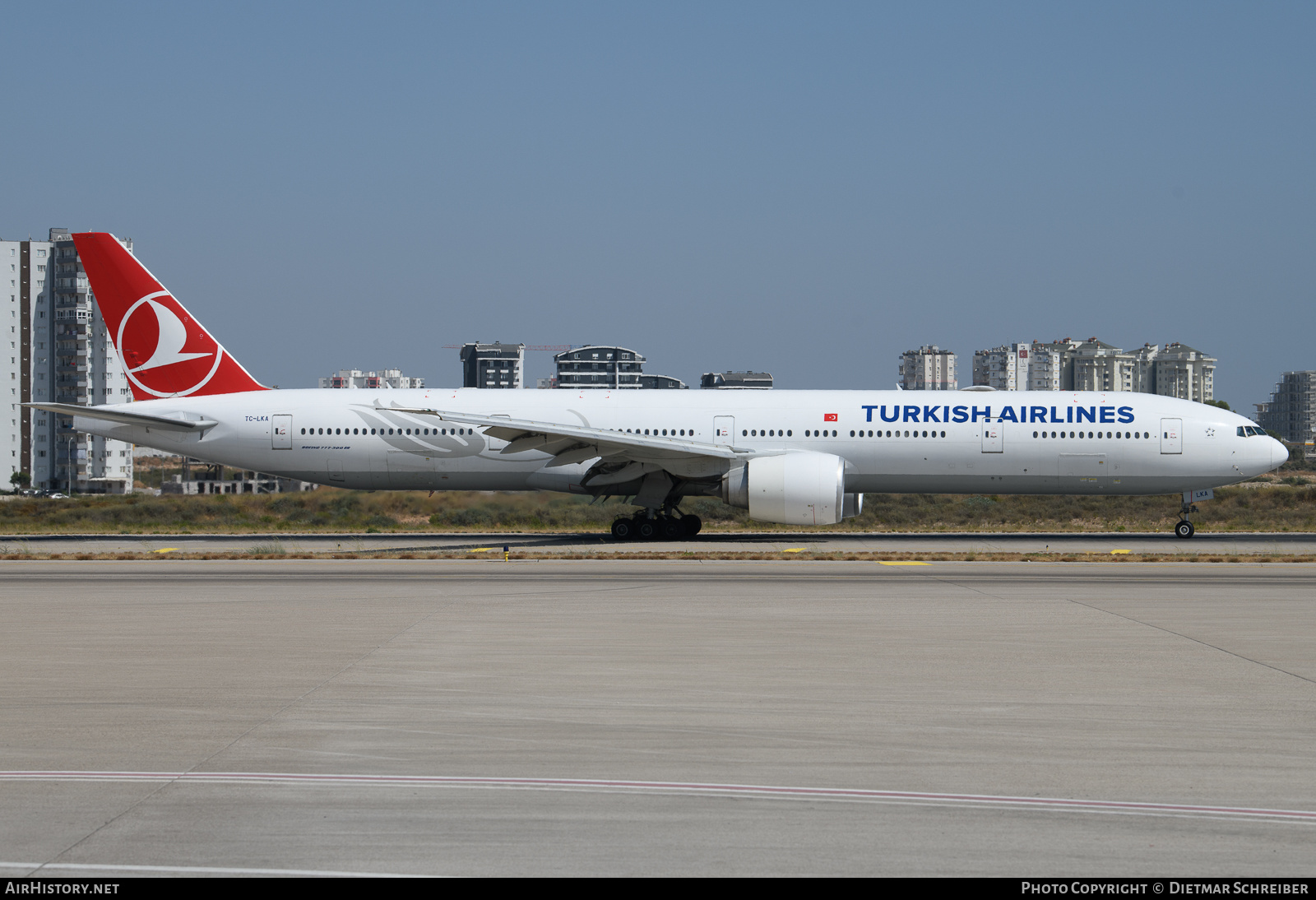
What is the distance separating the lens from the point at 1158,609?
15242 millimetres

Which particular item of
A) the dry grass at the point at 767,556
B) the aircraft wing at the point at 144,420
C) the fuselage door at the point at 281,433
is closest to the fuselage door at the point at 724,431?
the dry grass at the point at 767,556

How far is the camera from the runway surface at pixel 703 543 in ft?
83.4

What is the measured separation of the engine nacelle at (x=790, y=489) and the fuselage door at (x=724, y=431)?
216 centimetres

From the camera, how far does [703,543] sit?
27.7 meters

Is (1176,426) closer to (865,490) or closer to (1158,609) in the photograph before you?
(865,490)

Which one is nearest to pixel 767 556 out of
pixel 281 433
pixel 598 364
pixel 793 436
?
pixel 793 436


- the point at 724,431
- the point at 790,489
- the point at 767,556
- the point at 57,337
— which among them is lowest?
the point at 767,556

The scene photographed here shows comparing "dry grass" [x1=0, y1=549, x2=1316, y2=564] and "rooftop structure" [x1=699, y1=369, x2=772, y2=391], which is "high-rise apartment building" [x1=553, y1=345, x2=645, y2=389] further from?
"dry grass" [x1=0, y1=549, x2=1316, y2=564]

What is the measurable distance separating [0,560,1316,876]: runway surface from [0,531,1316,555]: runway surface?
9557 millimetres

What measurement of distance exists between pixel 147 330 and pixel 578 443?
475 inches

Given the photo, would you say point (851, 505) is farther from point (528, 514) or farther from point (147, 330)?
point (147, 330)

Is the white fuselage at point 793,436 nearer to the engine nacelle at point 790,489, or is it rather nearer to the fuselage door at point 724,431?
the fuselage door at point 724,431
